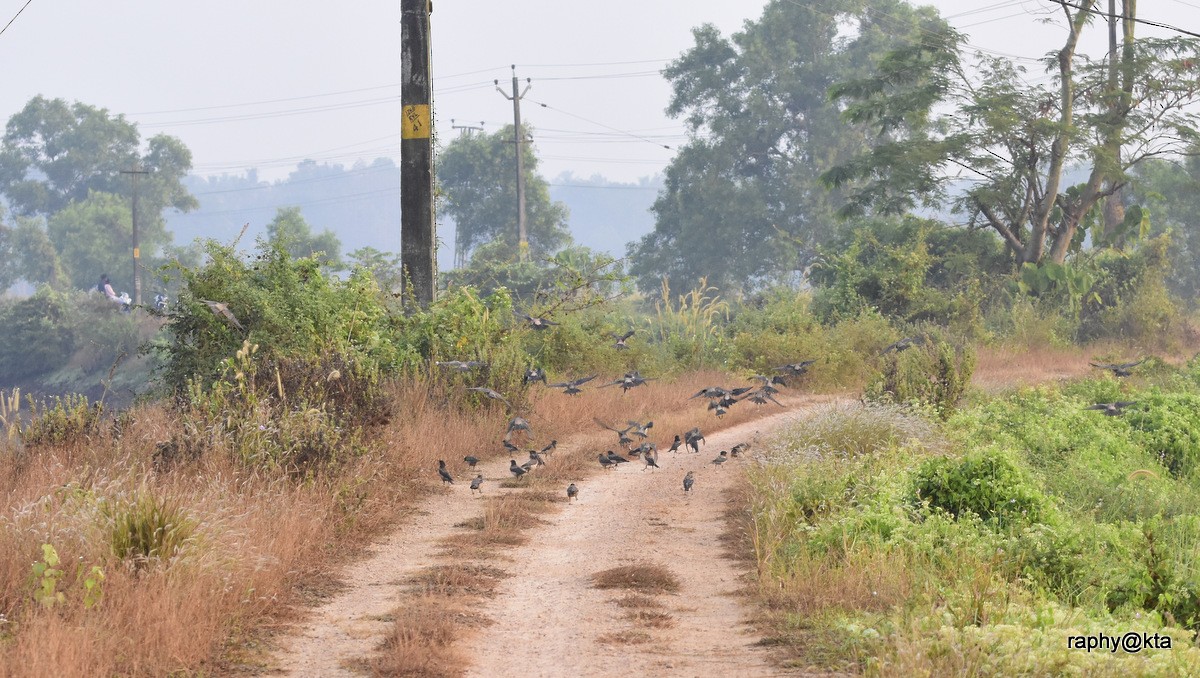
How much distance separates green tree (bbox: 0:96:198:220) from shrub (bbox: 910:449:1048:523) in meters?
76.5

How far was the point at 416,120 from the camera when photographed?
13.6 metres

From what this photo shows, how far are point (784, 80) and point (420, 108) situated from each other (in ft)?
122

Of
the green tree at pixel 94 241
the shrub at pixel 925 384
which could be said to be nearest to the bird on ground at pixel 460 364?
the shrub at pixel 925 384

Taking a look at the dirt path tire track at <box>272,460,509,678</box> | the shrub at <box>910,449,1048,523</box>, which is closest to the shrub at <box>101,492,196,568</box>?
the dirt path tire track at <box>272,460,509,678</box>

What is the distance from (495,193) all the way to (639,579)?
5470 cm

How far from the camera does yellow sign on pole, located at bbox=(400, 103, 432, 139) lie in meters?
13.6

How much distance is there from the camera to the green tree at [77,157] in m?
78.4

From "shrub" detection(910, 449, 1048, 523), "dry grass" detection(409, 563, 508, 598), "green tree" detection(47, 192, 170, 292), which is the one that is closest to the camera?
"dry grass" detection(409, 563, 508, 598)

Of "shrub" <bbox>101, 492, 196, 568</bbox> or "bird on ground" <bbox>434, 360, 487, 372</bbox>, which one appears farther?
"bird on ground" <bbox>434, 360, 487, 372</bbox>

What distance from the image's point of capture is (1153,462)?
11.6 m

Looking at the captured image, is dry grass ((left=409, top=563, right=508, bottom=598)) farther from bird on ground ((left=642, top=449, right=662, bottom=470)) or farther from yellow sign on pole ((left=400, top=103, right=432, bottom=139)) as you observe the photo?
yellow sign on pole ((left=400, top=103, right=432, bottom=139))

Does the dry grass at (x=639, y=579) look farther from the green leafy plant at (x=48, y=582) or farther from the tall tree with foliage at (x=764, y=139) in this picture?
the tall tree with foliage at (x=764, y=139)

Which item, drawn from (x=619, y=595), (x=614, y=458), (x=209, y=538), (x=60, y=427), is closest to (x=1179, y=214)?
(x=614, y=458)

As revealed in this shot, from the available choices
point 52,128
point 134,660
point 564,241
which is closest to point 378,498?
point 134,660
